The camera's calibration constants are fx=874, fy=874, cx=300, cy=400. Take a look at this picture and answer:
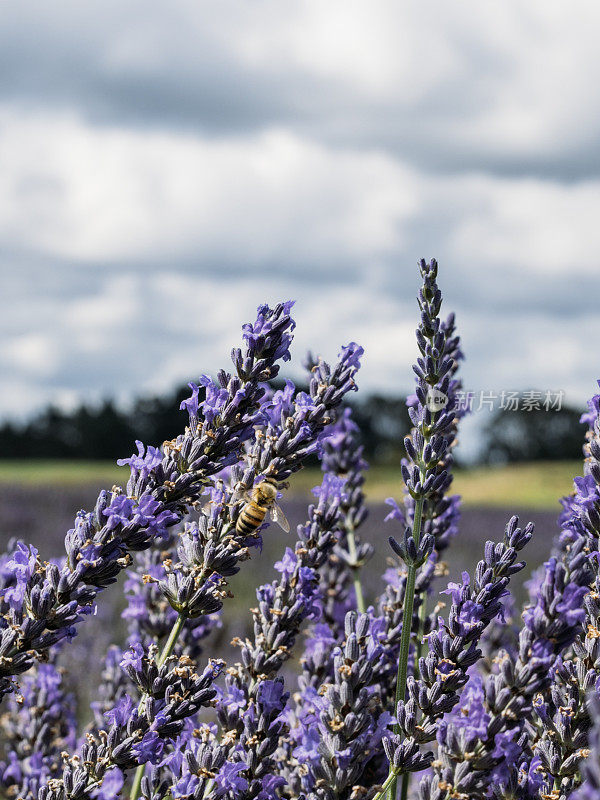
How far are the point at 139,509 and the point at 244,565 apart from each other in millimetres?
12149

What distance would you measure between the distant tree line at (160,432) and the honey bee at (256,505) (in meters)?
50.9

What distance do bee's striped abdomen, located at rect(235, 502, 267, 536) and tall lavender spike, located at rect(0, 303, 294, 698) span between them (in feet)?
0.32

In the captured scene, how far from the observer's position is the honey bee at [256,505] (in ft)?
5.47

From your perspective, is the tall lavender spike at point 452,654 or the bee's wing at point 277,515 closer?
the tall lavender spike at point 452,654

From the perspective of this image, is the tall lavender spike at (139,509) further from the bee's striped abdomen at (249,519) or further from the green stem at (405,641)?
the green stem at (405,641)

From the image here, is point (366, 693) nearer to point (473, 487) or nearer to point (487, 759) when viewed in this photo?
point (487, 759)

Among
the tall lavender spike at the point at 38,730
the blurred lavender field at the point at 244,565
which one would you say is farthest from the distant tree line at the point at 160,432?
the tall lavender spike at the point at 38,730

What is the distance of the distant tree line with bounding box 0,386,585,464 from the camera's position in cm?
5350

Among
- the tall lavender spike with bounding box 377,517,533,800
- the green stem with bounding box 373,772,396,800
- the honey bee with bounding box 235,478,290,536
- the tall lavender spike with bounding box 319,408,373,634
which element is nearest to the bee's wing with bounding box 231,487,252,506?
the honey bee with bounding box 235,478,290,536

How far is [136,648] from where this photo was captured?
1.67 metres

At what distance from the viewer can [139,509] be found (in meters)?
1.63

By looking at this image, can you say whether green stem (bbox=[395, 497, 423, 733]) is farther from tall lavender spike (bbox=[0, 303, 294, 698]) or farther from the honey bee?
tall lavender spike (bbox=[0, 303, 294, 698])

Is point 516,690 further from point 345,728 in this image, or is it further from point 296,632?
point 296,632

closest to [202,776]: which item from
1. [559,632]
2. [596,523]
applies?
[559,632]
